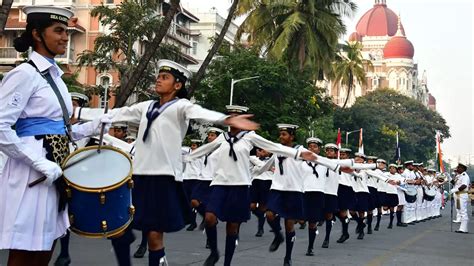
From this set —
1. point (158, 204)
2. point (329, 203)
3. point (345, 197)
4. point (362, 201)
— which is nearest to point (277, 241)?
point (329, 203)

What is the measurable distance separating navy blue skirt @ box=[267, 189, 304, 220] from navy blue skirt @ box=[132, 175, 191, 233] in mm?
4448

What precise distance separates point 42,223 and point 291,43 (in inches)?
1280

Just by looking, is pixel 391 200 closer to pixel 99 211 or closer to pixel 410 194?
pixel 410 194

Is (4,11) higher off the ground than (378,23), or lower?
lower

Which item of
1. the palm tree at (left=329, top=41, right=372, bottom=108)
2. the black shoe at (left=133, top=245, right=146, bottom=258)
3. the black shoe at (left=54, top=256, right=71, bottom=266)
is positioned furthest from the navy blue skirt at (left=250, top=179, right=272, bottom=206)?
the palm tree at (left=329, top=41, right=372, bottom=108)

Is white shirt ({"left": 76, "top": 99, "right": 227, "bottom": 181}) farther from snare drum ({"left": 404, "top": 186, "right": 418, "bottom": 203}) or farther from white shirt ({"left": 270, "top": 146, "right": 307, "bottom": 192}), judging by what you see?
snare drum ({"left": 404, "top": 186, "right": 418, "bottom": 203})

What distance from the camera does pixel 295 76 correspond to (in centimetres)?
3978

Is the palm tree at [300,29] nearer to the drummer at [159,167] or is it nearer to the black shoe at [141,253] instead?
the black shoe at [141,253]

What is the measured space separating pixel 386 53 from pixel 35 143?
488 feet

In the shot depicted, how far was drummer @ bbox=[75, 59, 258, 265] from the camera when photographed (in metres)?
7.00

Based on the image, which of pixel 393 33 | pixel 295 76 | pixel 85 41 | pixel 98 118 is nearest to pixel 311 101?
pixel 295 76

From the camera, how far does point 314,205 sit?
1348cm

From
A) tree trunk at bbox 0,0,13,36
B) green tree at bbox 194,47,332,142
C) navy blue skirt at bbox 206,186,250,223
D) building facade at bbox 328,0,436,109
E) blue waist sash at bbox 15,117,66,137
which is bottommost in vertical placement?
navy blue skirt at bbox 206,186,250,223

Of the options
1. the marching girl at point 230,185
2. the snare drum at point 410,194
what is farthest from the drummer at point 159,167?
the snare drum at point 410,194
